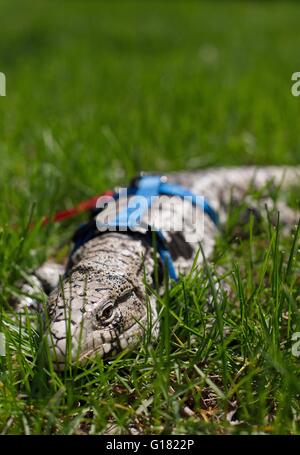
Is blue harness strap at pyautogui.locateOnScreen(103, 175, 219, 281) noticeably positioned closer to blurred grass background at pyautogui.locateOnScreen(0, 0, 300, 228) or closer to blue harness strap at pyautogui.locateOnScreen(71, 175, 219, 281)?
blue harness strap at pyautogui.locateOnScreen(71, 175, 219, 281)

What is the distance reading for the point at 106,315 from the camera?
10.2 feet

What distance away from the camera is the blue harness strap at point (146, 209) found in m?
3.86

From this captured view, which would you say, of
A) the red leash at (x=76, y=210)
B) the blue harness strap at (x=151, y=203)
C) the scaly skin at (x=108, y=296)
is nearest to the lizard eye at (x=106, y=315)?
the scaly skin at (x=108, y=296)

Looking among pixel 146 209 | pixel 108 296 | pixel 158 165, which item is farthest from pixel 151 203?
pixel 158 165

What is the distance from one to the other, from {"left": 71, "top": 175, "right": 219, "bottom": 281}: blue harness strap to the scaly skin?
0.07 m

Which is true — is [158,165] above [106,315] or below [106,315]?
above

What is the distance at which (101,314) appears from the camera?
3.08m

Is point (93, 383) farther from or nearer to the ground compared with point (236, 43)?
nearer to the ground

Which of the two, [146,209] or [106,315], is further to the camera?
[146,209]

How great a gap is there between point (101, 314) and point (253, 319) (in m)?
0.80

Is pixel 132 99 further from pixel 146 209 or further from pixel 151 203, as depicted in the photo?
pixel 146 209

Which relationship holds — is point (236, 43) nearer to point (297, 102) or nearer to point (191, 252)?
point (297, 102)

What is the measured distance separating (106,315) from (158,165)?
319 cm
